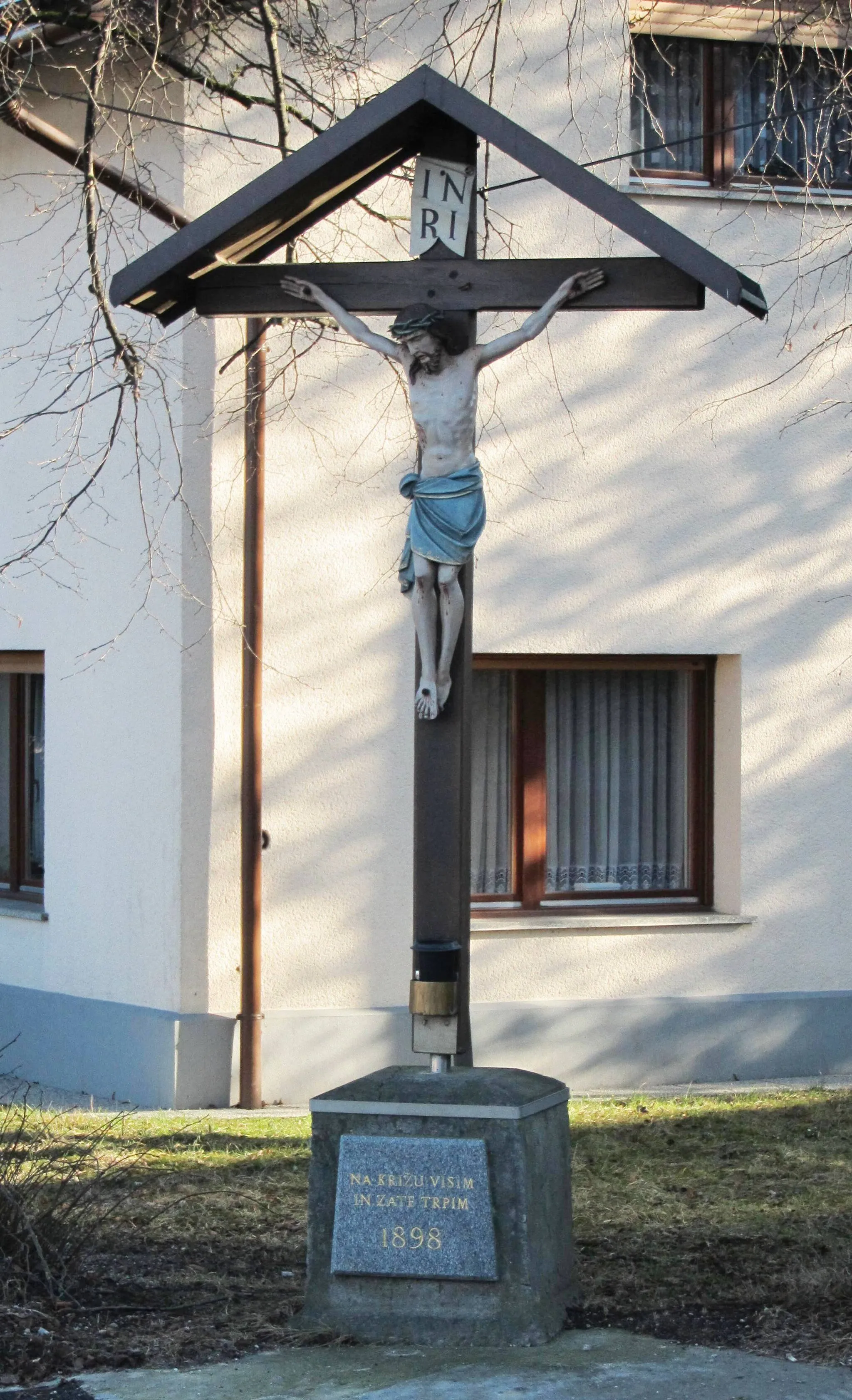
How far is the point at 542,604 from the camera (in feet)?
34.1

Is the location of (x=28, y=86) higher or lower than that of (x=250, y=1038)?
higher

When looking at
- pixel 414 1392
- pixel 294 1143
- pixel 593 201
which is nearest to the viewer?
pixel 414 1392

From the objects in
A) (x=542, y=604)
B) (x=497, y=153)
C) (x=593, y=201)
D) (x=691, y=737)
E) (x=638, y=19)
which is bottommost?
(x=691, y=737)

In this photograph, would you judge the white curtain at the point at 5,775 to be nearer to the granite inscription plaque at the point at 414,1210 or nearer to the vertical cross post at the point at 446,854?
the vertical cross post at the point at 446,854

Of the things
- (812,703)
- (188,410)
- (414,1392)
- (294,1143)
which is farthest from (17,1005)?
(414,1392)

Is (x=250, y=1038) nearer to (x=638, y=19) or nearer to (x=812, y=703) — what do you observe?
(x=812, y=703)

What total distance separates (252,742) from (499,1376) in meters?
5.21

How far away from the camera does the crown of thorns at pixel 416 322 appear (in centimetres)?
561

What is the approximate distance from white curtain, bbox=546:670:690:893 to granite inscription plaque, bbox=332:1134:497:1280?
18.1 ft

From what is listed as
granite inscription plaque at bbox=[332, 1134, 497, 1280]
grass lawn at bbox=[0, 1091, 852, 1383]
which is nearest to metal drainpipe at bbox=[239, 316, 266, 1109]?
grass lawn at bbox=[0, 1091, 852, 1383]

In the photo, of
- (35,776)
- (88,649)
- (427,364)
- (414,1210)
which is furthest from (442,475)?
(35,776)

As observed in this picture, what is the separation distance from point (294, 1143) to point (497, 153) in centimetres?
558

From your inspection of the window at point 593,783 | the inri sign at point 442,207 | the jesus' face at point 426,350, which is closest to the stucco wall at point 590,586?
the window at point 593,783

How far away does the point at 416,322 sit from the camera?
5609 millimetres
